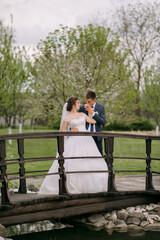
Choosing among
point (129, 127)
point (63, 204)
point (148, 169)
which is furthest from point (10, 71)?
point (63, 204)

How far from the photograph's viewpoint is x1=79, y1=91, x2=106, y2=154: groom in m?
7.68

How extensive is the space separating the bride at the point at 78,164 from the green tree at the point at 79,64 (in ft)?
32.5

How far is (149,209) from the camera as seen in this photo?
332 inches

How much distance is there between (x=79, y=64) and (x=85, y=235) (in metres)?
11.9

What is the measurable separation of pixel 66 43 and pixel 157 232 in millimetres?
12480

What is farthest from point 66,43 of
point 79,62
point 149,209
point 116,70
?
point 149,209

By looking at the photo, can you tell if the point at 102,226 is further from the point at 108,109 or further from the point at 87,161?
the point at 108,109

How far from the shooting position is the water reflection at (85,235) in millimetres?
7316

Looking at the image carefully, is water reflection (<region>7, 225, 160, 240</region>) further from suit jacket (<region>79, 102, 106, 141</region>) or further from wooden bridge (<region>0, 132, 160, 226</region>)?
suit jacket (<region>79, 102, 106, 141</region>)

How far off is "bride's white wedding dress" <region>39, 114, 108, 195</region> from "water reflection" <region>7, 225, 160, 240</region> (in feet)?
2.89

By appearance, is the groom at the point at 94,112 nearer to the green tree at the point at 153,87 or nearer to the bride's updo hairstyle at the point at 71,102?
the bride's updo hairstyle at the point at 71,102

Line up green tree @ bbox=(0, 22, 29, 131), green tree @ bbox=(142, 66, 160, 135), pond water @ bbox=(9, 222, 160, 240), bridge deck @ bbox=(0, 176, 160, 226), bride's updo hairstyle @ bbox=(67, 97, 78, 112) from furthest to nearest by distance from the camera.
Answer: green tree @ bbox=(142, 66, 160, 135)
green tree @ bbox=(0, 22, 29, 131)
bride's updo hairstyle @ bbox=(67, 97, 78, 112)
pond water @ bbox=(9, 222, 160, 240)
bridge deck @ bbox=(0, 176, 160, 226)

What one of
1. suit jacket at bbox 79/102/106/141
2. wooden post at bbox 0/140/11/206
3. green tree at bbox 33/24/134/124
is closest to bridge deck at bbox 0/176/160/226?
wooden post at bbox 0/140/11/206

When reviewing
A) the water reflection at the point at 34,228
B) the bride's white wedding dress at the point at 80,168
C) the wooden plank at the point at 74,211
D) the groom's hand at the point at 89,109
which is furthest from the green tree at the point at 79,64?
the bride's white wedding dress at the point at 80,168
